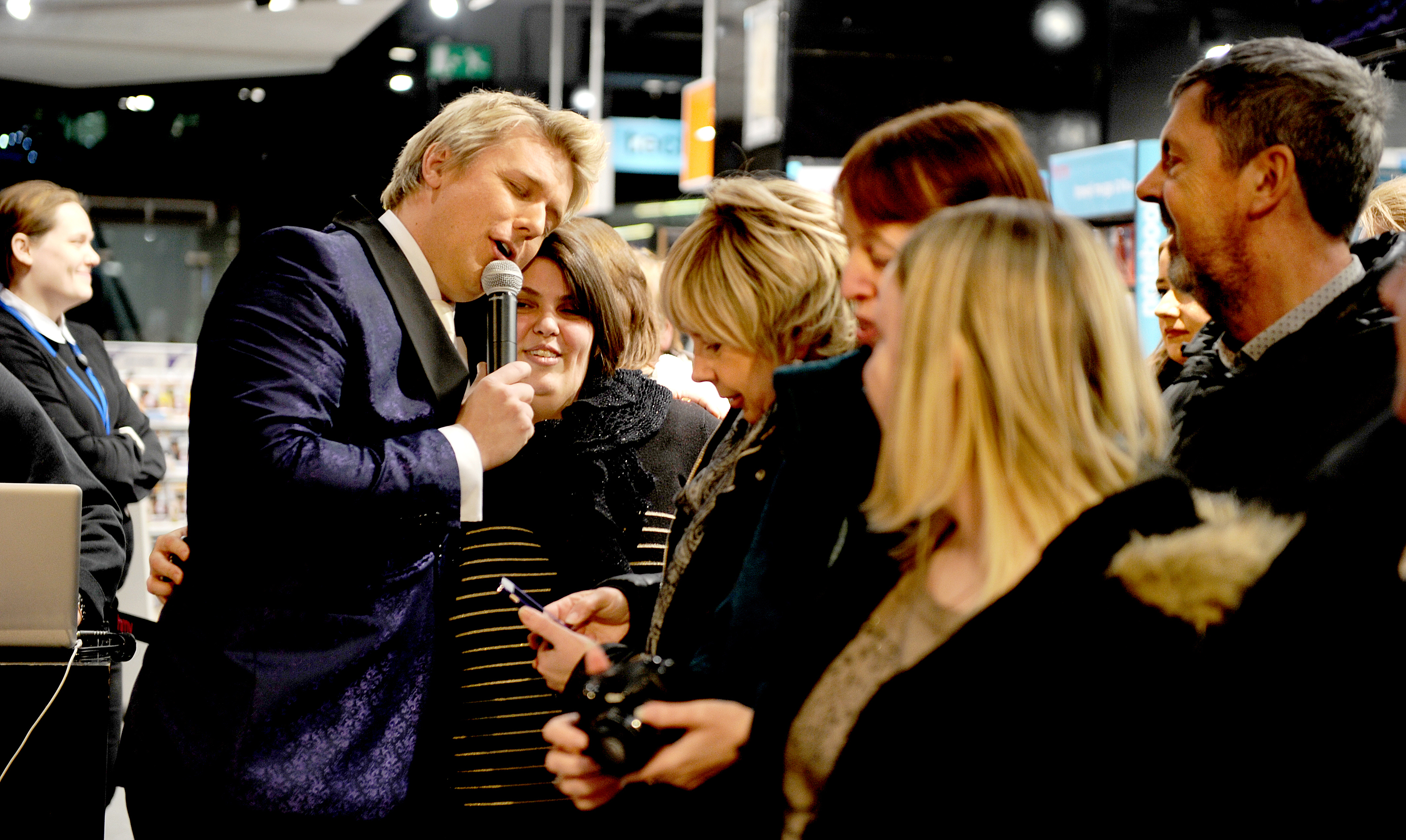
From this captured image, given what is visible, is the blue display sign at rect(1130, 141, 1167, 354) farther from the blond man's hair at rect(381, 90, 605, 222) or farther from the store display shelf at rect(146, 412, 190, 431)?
the store display shelf at rect(146, 412, 190, 431)

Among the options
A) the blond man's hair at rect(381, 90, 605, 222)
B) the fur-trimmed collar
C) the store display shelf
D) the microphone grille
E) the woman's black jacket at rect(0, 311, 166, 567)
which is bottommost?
the store display shelf

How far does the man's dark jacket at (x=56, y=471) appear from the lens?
8.88 ft

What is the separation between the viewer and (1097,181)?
5602mm

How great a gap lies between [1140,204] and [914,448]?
4519mm

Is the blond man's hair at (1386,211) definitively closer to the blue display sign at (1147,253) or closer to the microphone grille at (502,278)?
the microphone grille at (502,278)

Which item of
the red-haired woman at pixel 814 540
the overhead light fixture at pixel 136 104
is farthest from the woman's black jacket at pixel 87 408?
the overhead light fixture at pixel 136 104

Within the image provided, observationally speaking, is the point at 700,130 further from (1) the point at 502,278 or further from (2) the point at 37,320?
(1) the point at 502,278

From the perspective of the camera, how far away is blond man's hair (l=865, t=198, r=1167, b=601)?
1129mm

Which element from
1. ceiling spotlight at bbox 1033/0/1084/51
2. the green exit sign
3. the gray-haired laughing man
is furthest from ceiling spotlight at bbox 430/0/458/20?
the gray-haired laughing man

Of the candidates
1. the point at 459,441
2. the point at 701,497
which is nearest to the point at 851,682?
the point at 701,497

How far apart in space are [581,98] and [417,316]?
11020mm

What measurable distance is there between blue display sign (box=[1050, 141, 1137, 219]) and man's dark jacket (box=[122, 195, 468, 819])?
410 centimetres

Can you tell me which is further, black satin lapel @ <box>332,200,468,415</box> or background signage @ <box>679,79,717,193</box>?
background signage @ <box>679,79,717,193</box>

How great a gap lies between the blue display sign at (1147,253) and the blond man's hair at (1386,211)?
7.84 ft
